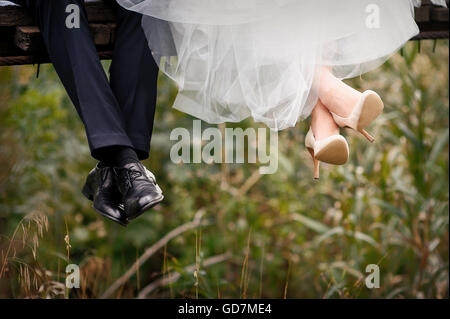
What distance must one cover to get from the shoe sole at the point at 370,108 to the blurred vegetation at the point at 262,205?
887mm

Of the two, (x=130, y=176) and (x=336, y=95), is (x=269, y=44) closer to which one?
(x=336, y=95)

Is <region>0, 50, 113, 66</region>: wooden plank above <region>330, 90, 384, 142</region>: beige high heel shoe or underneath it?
above

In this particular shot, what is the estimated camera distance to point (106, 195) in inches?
66.1

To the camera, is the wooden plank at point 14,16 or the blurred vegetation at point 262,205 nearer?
the wooden plank at point 14,16

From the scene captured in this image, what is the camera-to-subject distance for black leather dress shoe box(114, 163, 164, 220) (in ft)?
5.17

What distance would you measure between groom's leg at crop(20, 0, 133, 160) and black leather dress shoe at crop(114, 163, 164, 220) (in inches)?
2.8

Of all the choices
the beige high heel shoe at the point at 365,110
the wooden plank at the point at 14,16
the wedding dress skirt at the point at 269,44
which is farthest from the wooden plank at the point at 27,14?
the beige high heel shoe at the point at 365,110

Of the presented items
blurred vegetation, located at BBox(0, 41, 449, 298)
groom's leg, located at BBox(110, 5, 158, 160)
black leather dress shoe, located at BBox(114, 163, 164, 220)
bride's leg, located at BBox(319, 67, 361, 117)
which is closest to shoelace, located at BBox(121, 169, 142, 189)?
black leather dress shoe, located at BBox(114, 163, 164, 220)

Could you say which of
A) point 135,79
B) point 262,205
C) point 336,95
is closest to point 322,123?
point 336,95

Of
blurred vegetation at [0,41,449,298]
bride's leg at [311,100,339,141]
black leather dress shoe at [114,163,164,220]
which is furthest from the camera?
blurred vegetation at [0,41,449,298]

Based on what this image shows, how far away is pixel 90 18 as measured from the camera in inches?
70.9

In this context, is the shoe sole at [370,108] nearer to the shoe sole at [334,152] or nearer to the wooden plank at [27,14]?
the shoe sole at [334,152]

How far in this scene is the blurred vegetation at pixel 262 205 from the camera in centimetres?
268

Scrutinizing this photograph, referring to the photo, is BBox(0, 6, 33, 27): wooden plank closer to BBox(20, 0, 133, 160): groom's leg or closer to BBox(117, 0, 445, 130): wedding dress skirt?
BBox(20, 0, 133, 160): groom's leg
